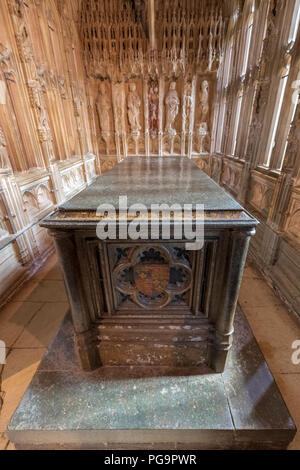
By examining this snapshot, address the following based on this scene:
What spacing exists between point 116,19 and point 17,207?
565cm

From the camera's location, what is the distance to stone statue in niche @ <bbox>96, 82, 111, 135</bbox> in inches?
234

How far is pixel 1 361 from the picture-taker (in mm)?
1710

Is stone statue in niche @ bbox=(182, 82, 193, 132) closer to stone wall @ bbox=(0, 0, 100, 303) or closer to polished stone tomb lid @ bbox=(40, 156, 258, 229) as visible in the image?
stone wall @ bbox=(0, 0, 100, 303)

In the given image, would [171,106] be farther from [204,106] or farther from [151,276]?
[151,276]

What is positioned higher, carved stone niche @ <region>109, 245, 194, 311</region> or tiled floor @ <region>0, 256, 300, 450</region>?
carved stone niche @ <region>109, 245, 194, 311</region>

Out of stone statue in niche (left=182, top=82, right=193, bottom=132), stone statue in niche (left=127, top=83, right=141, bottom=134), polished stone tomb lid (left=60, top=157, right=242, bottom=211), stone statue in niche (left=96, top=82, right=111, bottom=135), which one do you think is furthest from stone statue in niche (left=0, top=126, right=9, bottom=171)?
stone statue in niche (left=182, top=82, right=193, bottom=132)

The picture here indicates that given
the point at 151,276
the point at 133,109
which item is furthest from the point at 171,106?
the point at 151,276

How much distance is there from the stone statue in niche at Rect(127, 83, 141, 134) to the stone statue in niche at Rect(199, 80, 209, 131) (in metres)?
1.74

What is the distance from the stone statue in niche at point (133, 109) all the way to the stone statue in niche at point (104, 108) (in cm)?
59

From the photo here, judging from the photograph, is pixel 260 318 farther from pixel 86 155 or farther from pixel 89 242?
pixel 86 155

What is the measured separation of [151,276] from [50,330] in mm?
1336

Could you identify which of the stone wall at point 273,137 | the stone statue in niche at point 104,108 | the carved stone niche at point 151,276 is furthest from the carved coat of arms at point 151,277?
the stone statue in niche at point 104,108

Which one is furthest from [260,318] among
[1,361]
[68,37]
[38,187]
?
[68,37]

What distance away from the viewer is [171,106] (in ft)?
19.7
